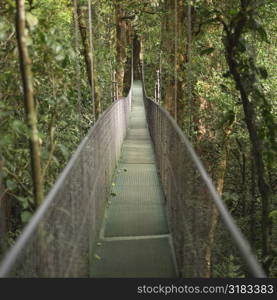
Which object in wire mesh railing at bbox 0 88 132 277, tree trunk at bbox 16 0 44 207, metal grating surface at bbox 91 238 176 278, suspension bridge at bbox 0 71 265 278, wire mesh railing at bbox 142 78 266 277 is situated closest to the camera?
wire mesh railing at bbox 0 88 132 277

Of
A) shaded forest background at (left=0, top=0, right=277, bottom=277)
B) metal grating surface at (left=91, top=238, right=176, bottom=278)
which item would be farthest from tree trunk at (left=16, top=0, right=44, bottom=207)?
metal grating surface at (left=91, top=238, right=176, bottom=278)

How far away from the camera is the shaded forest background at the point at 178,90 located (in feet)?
13.8

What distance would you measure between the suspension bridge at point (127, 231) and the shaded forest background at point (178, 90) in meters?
0.31

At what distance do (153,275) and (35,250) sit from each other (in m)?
2.17

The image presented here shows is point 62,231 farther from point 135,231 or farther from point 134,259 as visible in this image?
point 135,231

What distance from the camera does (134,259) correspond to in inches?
183

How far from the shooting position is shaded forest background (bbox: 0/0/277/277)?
4195 mm

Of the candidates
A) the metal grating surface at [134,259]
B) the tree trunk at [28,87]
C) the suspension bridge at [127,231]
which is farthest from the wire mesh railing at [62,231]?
the metal grating surface at [134,259]

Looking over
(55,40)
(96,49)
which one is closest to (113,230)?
(55,40)

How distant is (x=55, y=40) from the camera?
144 inches

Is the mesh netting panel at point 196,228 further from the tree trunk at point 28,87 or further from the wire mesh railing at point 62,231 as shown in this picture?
the tree trunk at point 28,87

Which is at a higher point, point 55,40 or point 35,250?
point 55,40

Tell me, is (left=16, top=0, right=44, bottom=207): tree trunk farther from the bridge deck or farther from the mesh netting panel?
the bridge deck
